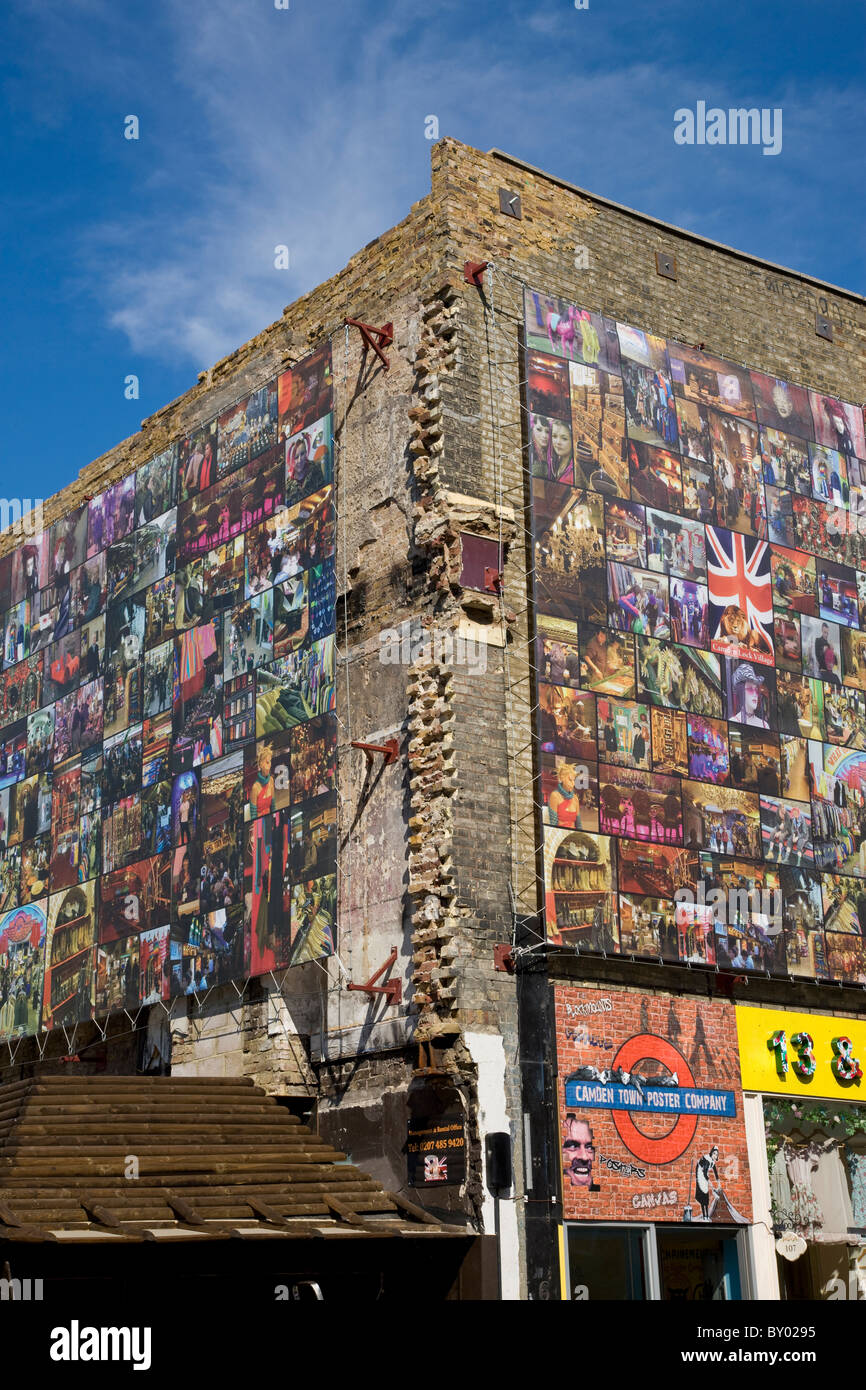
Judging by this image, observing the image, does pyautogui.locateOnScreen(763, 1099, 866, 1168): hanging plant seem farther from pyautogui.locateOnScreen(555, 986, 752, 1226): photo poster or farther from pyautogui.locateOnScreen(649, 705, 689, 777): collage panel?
pyautogui.locateOnScreen(649, 705, 689, 777): collage panel

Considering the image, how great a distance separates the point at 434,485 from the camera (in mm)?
20922

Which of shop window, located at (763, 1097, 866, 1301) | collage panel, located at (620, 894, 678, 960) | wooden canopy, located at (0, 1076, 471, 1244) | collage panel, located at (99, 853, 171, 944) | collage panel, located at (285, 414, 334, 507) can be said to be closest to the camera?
wooden canopy, located at (0, 1076, 471, 1244)

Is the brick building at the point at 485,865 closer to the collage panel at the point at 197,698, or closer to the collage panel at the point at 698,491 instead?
the collage panel at the point at 698,491

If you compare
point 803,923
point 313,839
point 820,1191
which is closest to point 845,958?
point 803,923

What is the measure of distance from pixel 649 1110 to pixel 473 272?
459 inches

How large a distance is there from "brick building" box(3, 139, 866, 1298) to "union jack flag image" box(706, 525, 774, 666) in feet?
1.51

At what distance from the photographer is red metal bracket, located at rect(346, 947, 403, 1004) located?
1941 cm

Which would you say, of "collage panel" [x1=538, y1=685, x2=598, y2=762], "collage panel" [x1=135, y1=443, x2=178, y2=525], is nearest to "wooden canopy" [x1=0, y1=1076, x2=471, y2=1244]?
"collage panel" [x1=538, y1=685, x2=598, y2=762]

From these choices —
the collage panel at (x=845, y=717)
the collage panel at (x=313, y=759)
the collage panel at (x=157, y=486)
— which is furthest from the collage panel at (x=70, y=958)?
the collage panel at (x=845, y=717)

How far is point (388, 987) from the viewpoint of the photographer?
64.1 ft

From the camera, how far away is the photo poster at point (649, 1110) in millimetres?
18469

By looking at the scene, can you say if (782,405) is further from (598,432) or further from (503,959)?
(503,959)

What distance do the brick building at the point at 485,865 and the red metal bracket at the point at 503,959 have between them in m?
0.04
